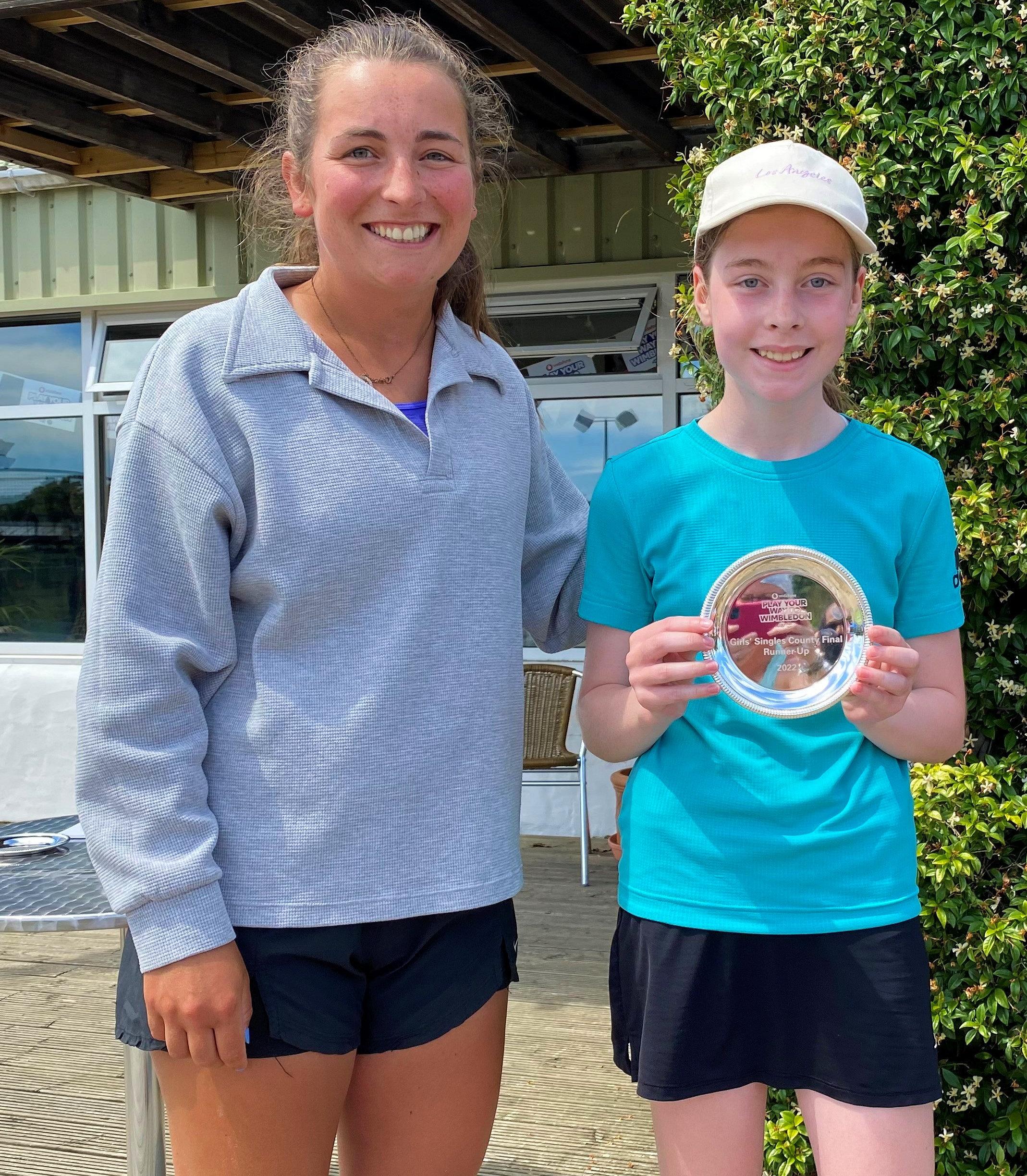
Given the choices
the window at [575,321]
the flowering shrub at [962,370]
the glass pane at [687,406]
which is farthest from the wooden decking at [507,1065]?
the window at [575,321]

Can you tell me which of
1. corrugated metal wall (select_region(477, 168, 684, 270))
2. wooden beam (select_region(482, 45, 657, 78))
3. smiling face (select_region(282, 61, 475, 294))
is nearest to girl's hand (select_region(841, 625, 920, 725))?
smiling face (select_region(282, 61, 475, 294))

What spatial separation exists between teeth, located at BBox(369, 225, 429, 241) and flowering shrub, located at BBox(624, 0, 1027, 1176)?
0.89 meters

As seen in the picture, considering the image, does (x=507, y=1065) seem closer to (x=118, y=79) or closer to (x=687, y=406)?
(x=687, y=406)

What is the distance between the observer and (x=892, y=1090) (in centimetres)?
149

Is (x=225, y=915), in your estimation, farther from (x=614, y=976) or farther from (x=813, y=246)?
(x=813, y=246)

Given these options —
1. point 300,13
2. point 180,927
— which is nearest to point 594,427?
point 300,13

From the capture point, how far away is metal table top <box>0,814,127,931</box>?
1973 mm

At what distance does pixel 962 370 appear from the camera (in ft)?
8.00

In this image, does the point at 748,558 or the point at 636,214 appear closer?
the point at 748,558

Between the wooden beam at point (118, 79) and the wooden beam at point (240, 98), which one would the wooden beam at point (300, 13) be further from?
the wooden beam at point (240, 98)

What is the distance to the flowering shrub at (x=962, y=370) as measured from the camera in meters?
2.32

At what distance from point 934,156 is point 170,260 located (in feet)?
19.0

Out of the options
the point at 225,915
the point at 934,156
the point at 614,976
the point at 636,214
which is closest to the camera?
the point at 225,915

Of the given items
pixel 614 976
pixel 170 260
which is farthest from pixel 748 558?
pixel 170 260
